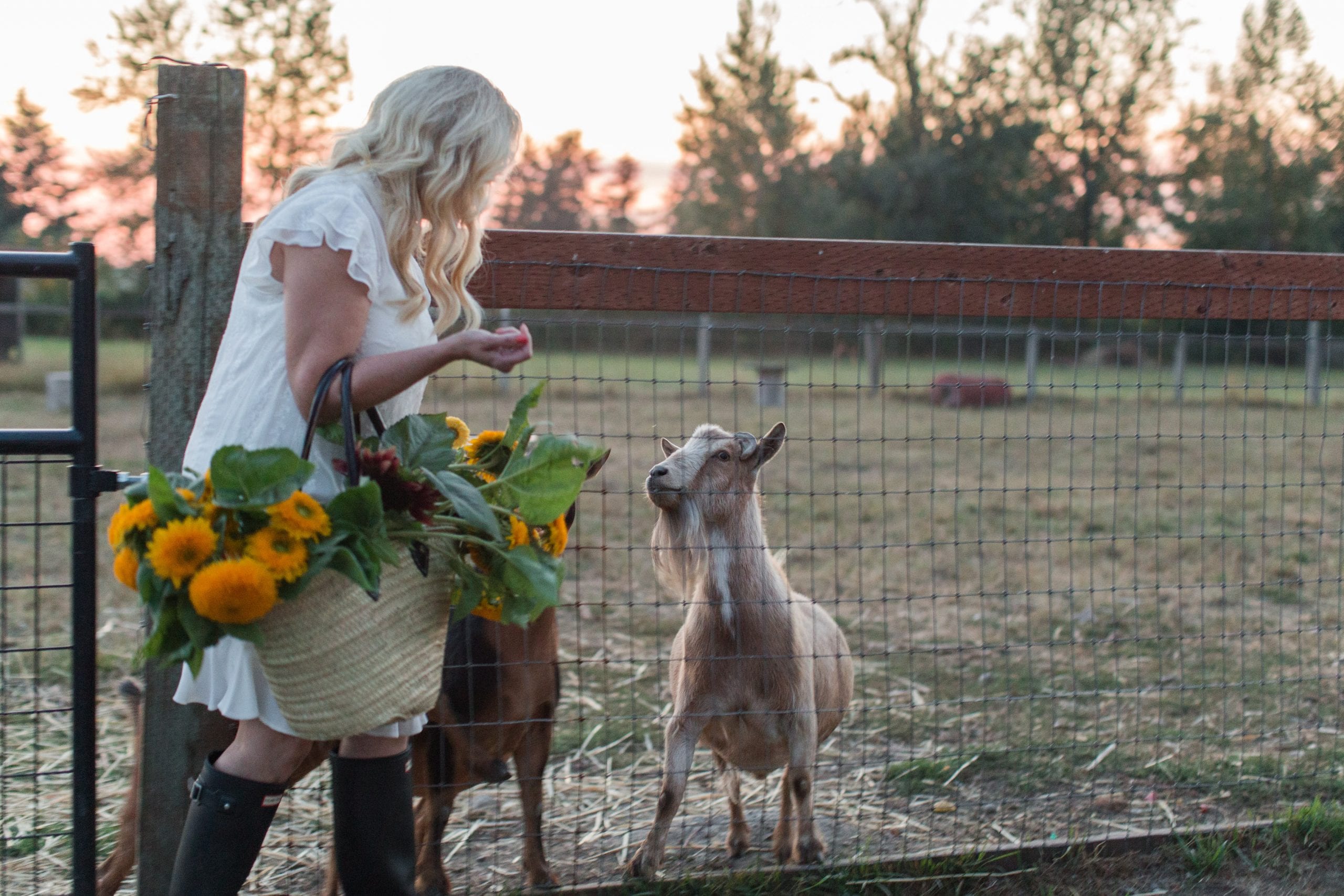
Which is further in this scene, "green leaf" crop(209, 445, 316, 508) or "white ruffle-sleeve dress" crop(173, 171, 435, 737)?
"white ruffle-sleeve dress" crop(173, 171, 435, 737)

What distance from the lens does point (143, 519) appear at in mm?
1639

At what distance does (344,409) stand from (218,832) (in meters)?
0.84

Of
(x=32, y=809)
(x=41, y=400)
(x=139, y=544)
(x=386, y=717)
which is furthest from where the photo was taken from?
(x=41, y=400)

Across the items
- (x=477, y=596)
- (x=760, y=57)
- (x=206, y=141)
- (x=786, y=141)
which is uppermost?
(x=760, y=57)

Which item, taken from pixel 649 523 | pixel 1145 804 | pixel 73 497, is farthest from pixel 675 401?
pixel 73 497

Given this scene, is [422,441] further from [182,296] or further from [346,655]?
[182,296]

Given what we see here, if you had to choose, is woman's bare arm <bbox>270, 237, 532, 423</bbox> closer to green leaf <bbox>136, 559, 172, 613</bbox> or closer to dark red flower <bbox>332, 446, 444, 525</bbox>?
dark red flower <bbox>332, 446, 444, 525</bbox>

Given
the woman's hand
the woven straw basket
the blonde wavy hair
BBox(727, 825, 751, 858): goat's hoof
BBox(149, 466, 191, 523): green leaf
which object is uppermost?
the blonde wavy hair

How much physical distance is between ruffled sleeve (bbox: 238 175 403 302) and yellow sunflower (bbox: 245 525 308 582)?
1.49 ft

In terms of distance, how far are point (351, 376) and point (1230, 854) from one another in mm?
A: 2779

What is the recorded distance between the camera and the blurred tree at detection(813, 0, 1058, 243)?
30969 millimetres

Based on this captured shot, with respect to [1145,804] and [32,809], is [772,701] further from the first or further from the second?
[32,809]

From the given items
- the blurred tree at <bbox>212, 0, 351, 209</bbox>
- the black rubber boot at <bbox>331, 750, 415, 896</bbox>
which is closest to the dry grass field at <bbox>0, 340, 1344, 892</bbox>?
the black rubber boot at <bbox>331, 750, 415, 896</bbox>

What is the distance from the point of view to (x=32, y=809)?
133 inches
